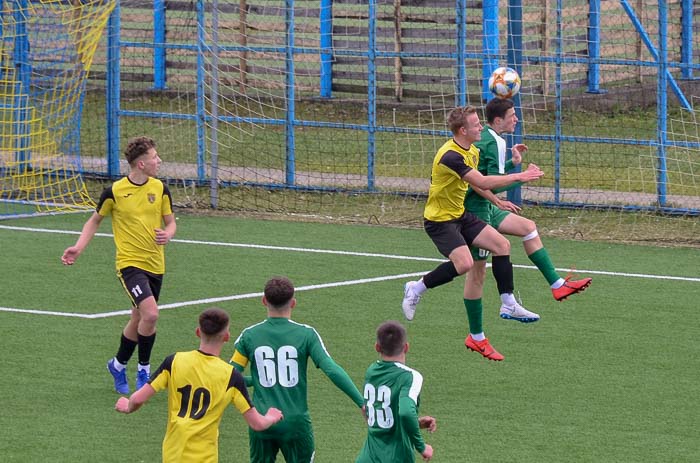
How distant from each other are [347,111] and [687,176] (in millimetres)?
7047

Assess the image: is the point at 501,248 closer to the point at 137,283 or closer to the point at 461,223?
the point at 461,223

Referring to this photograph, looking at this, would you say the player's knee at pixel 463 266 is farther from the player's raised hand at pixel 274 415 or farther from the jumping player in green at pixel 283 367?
the player's raised hand at pixel 274 415

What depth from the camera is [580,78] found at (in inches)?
882

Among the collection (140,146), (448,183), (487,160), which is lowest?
(448,183)

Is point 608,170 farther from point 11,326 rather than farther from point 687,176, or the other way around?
point 11,326

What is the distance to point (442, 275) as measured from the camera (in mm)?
10875

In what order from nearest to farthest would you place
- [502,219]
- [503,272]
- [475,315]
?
[475,315] < [503,272] < [502,219]

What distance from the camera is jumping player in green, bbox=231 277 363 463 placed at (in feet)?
22.8

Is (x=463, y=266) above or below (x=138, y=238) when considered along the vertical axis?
below

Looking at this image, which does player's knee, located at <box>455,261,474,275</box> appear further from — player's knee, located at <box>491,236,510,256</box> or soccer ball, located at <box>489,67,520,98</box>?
soccer ball, located at <box>489,67,520,98</box>

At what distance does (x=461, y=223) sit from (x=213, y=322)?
4.64 metres

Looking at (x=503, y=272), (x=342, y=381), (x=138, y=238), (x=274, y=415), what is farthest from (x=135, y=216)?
(x=274, y=415)

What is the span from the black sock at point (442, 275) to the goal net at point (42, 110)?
26.4 ft

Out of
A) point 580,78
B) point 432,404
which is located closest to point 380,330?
point 432,404
